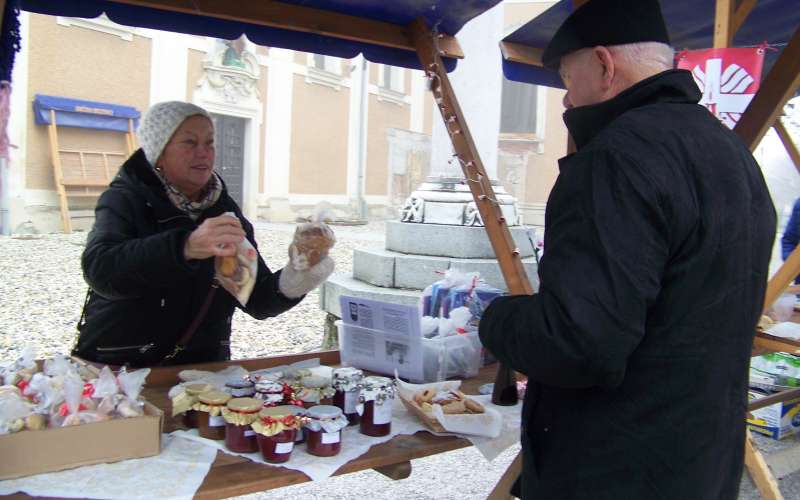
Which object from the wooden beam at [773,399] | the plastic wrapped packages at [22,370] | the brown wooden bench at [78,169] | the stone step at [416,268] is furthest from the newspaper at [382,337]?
the brown wooden bench at [78,169]

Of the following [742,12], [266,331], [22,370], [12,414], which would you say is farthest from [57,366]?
[266,331]

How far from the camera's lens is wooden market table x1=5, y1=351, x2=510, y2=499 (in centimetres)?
136

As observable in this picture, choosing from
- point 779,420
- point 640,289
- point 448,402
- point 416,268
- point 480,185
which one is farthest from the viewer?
point 416,268

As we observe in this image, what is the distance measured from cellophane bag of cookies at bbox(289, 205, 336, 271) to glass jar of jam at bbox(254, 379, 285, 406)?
A: 1.80 ft

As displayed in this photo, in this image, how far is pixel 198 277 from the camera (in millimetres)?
2221

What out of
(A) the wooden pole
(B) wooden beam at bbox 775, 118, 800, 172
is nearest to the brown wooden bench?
(A) the wooden pole

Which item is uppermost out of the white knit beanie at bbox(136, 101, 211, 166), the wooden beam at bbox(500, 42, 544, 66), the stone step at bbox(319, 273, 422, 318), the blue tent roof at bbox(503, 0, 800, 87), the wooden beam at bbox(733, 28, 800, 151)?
the blue tent roof at bbox(503, 0, 800, 87)

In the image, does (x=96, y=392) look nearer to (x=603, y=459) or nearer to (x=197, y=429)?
(x=197, y=429)

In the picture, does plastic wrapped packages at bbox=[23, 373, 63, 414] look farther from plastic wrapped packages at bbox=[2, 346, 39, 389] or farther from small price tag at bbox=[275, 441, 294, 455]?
small price tag at bbox=[275, 441, 294, 455]

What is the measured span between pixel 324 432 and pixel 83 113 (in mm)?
12459

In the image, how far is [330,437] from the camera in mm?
1522

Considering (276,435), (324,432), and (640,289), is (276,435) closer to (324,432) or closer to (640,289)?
(324,432)

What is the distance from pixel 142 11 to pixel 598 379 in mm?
2270

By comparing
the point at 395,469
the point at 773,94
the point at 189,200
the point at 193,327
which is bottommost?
the point at 395,469
